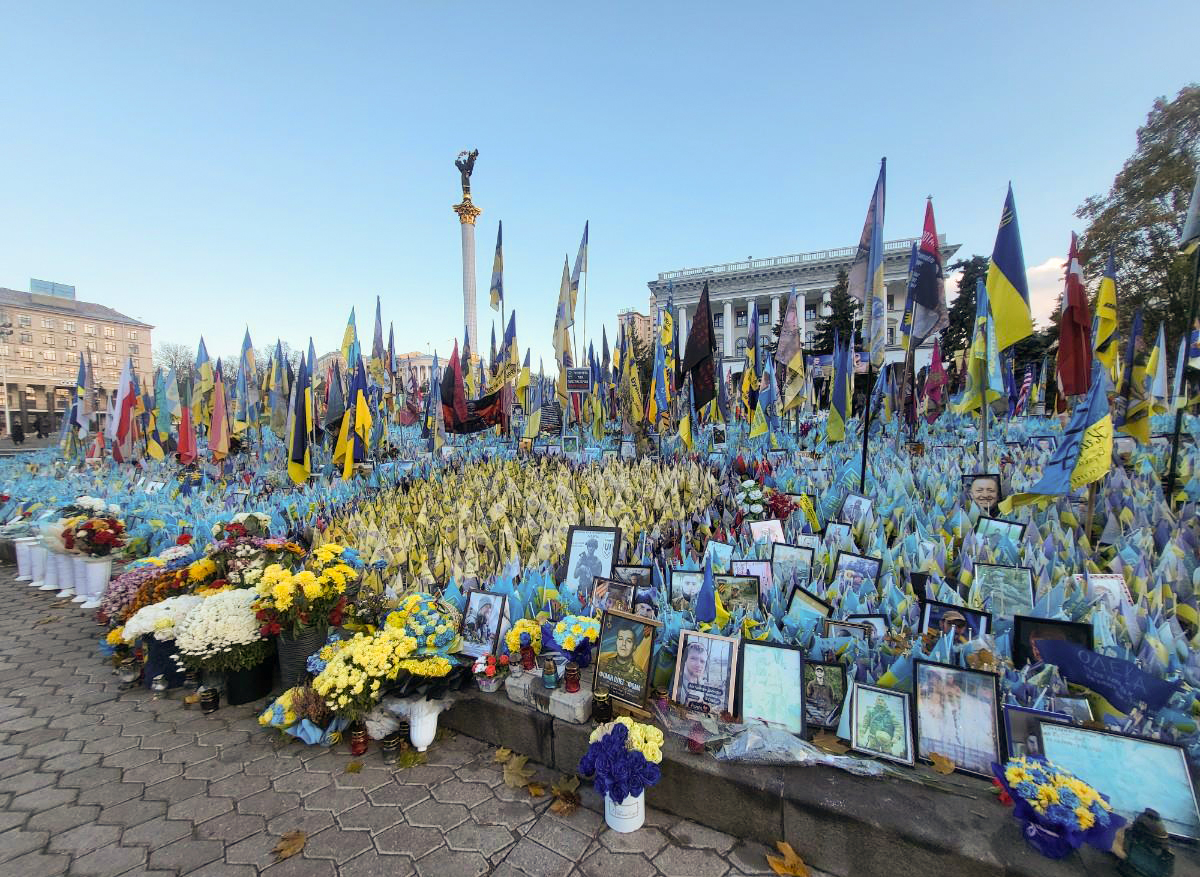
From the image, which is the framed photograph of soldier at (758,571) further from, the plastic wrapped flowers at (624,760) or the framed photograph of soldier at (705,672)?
the plastic wrapped flowers at (624,760)

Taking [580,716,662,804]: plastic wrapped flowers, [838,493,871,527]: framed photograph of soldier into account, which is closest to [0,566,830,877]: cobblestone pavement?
[580,716,662,804]: plastic wrapped flowers

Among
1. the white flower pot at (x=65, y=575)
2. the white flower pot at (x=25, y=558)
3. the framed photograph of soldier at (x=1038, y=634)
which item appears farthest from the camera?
the white flower pot at (x=25, y=558)

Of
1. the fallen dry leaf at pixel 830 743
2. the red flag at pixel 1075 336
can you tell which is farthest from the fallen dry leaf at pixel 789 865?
the red flag at pixel 1075 336

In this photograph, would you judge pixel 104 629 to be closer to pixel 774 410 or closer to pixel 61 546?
pixel 61 546

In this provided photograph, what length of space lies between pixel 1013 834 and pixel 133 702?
6.27m

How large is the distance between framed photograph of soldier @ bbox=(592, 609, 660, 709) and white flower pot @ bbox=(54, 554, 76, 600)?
8224mm

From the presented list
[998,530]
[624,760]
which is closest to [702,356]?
[998,530]

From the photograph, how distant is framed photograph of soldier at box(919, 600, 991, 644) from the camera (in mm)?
3309

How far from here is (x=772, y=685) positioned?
3.10 metres

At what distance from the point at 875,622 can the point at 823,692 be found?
2.26 feet

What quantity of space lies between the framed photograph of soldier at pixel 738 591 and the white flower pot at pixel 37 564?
1000 centimetres

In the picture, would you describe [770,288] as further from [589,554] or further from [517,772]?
[517,772]

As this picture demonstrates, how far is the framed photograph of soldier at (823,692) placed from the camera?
2979 millimetres

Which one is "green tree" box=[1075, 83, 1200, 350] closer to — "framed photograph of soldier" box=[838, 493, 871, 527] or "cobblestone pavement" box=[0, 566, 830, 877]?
"framed photograph of soldier" box=[838, 493, 871, 527]
